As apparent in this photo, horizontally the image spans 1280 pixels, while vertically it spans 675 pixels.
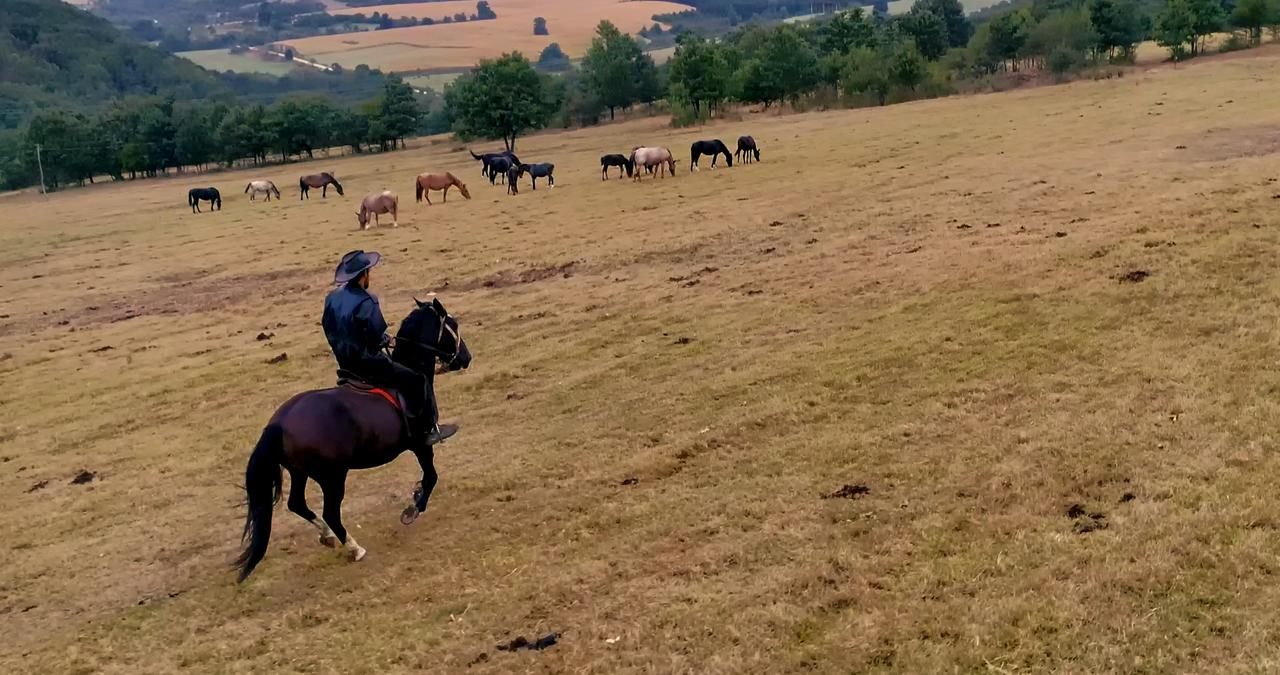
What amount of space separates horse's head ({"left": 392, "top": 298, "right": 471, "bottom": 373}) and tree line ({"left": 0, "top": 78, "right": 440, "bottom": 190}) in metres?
72.7

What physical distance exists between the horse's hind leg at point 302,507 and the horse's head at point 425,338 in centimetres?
125

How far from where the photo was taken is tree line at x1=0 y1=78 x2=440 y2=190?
7525cm

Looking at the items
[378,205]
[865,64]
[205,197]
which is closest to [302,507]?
[378,205]

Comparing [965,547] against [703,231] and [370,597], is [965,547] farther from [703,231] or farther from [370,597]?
[703,231]

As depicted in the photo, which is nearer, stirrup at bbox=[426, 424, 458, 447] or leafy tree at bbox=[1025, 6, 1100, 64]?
stirrup at bbox=[426, 424, 458, 447]

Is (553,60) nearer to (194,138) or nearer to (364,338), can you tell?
(194,138)

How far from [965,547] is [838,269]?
859 centimetres

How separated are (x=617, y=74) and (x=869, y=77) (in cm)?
2722

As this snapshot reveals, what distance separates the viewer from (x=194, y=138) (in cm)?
7819

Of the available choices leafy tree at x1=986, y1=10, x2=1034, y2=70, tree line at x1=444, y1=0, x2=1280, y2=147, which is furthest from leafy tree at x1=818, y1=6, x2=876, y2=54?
leafy tree at x1=986, y1=10, x2=1034, y2=70

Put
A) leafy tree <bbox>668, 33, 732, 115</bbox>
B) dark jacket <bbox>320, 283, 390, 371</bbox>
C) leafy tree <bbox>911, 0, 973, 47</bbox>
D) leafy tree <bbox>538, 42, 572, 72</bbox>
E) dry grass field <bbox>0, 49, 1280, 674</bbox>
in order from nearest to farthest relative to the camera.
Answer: dry grass field <bbox>0, 49, 1280, 674</bbox>
dark jacket <bbox>320, 283, 390, 371</bbox>
leafy tree <bbox>668, 33, 732, 115</bbox>
leafy tree <bbox>911, 0, 973, 47</bbox>
leafy tree <bbox>538, 42, 572, 72</bbox>

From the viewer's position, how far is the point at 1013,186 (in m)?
18.8

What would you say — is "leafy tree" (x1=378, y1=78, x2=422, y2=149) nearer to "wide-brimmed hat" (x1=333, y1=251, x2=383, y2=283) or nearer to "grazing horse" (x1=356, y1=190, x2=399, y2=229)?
"grazing horse" (x1=356, y1=190, x2=399, y2=229)

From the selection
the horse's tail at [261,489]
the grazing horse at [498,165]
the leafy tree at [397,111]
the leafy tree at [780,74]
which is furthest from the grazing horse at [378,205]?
the leafy tree at [397,111]
